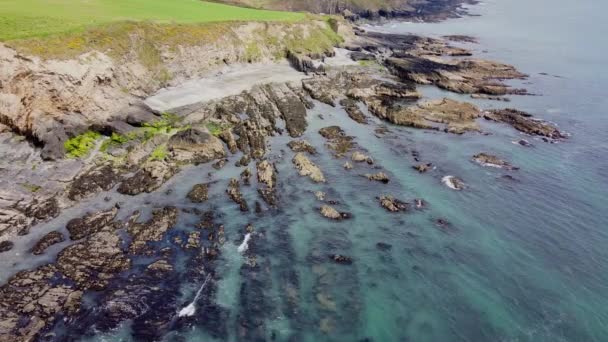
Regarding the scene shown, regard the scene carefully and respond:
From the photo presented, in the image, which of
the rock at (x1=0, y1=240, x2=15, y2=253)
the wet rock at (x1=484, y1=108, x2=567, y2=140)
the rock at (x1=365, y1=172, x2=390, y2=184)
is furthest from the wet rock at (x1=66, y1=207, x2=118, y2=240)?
the wet rock at (x1=484, y1=108, x2=567, y2=140)

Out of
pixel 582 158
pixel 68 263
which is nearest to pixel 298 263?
pixel 68 263

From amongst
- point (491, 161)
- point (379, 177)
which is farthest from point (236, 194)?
point (491, 161)

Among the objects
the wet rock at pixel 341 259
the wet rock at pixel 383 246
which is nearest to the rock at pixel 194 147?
the wet rock at pixel 341 259

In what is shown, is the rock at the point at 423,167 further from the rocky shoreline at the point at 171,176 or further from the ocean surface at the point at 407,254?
the ocean surface at the point at 407,254

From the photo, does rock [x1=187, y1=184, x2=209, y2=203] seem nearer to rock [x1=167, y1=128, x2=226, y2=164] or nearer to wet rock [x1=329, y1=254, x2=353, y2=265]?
rock [x1=167, y1=128, x2=226, y2=164]

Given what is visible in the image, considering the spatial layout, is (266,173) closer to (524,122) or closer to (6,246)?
(6,246)
